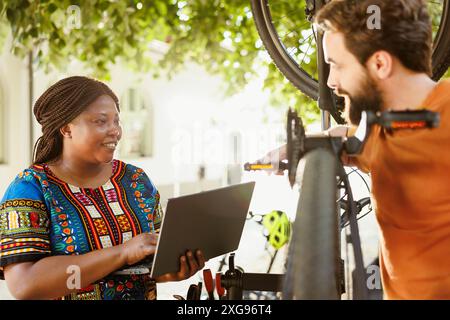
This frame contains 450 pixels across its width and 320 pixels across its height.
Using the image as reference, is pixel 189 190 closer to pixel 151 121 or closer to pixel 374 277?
pixel 151 121

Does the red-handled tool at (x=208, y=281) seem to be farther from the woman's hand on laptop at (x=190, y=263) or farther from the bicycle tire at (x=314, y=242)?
the bicycle tire at (x=314, y=242)

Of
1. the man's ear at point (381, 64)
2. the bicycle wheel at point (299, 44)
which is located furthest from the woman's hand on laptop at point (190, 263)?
the bicycle wheel at point (299, 44)

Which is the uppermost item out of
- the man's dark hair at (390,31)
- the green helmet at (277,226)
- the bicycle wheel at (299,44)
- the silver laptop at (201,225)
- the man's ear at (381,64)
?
the bicycle wheel at (299,44)

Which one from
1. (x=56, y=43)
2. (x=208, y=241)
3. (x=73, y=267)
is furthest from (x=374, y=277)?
(x=56, y=43)

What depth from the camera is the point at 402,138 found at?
1.23 m

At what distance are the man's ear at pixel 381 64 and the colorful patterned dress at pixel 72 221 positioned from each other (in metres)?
0.81

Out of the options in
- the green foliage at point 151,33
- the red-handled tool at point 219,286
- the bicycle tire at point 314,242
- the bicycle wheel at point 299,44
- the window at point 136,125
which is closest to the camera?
the bicycle tire at point 314,242

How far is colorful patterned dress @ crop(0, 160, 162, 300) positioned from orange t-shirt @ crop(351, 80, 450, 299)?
728 mm

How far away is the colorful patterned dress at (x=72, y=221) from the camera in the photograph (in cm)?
159

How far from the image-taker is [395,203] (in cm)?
124

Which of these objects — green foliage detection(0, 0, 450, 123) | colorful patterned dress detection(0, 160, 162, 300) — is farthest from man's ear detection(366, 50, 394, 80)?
green foliage detection(0, 0, 450, 123)

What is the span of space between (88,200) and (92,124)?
201 mm

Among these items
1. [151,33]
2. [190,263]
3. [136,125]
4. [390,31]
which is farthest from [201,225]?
[136,125]
